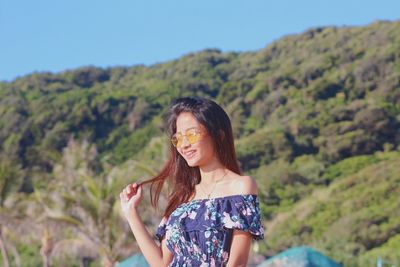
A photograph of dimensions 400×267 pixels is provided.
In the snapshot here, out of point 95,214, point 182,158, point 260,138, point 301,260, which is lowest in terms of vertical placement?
point 301,260

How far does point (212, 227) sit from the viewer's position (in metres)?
3.08

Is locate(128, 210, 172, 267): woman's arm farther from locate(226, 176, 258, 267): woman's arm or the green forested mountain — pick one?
the green forested mountain

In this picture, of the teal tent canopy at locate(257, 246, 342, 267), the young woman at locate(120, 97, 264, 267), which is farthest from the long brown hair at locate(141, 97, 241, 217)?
the teal tent canopy at locate(257, 246, 342, 267)

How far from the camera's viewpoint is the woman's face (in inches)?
125

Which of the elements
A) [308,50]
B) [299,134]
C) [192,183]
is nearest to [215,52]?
[308,50]

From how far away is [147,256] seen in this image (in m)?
3.24

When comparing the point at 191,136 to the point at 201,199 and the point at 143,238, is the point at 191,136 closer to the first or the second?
the point at 201,199

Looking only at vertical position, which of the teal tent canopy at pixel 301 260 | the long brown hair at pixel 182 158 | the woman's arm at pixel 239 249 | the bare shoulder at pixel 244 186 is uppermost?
the long brown hair at pixel 182 158

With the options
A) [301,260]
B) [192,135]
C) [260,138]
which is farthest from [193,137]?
[260,138]

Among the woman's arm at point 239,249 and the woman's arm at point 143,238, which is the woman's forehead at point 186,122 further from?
the woman's arm at point 239,249

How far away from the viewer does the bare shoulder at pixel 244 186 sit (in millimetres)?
3123

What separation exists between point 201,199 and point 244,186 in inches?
6.3

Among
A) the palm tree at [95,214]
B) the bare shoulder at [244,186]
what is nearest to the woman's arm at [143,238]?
the bare shoulder at [244,186]

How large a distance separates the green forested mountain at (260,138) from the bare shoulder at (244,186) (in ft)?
65.2
